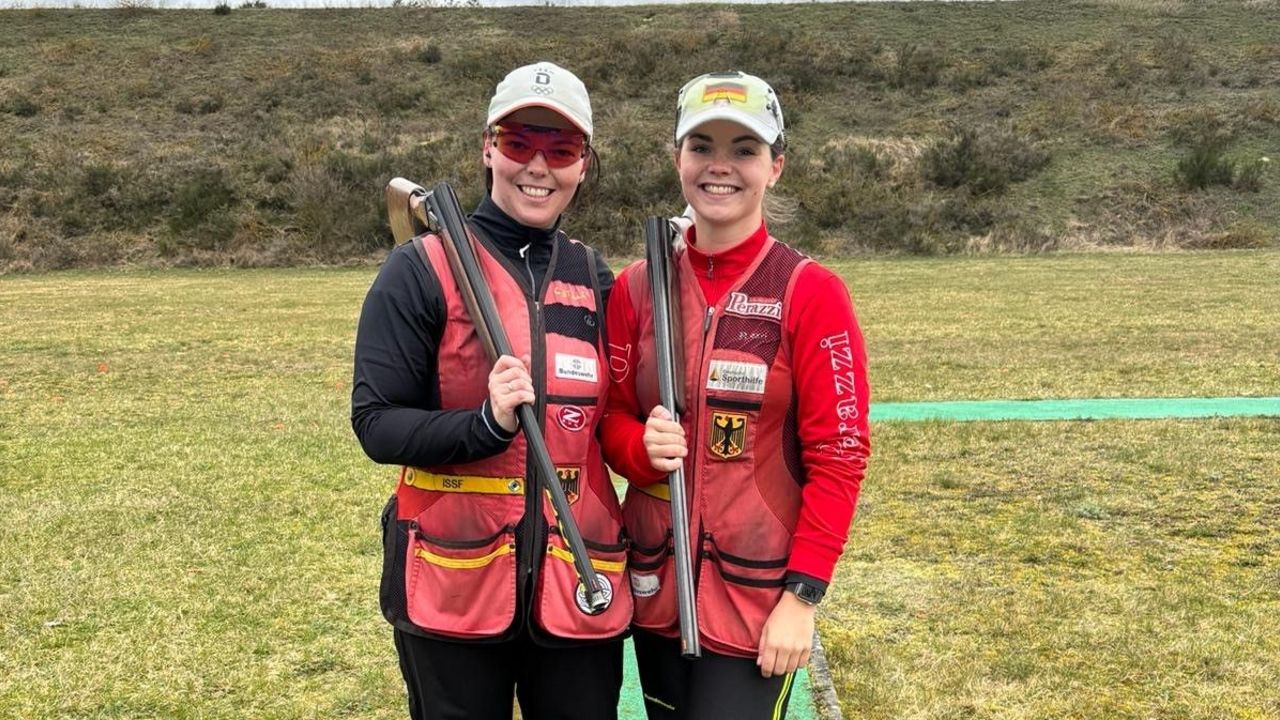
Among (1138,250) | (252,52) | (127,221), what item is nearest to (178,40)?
(252,52)

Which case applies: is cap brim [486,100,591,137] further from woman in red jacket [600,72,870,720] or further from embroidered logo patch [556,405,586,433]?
embroidered logo patch [556,405,586,433]

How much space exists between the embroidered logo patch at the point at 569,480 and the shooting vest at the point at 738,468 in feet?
0.64

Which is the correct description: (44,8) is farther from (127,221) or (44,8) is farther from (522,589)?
(522,589)

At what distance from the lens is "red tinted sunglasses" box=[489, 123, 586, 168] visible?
2291 mm

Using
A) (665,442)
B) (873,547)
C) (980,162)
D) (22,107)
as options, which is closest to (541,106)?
(665,442)

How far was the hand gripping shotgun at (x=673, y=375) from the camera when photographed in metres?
2.15

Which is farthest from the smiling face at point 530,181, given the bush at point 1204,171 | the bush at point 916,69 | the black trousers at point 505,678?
the bush at point 916,69

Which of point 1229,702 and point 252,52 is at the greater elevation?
point 252,52

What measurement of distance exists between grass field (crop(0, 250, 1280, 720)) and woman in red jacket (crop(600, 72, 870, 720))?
1.82 meters

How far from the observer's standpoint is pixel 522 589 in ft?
7.26

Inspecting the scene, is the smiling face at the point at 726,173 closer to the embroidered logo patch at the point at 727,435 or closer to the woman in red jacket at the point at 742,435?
the woman in red jacket at the point at 742,435

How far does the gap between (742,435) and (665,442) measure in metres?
0.20

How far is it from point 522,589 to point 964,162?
30.7 m

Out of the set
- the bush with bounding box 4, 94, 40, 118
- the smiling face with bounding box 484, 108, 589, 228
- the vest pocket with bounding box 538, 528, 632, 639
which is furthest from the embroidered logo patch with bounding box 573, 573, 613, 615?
the bush with bounding box 4, 94, 40, 118
